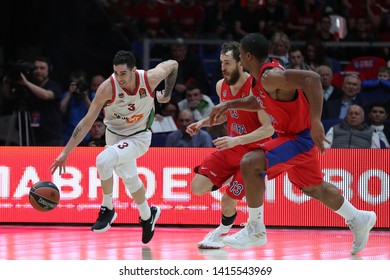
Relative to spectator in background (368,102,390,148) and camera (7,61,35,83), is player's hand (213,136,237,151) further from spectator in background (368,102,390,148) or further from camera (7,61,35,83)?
camera (7,61,35,83)

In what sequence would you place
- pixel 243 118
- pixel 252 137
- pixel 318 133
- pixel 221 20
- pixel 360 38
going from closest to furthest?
1. pixel 318 133
2. pixel 252 137
3. pixel 243 118
4. pixel 360 38
5. pixel 221 20

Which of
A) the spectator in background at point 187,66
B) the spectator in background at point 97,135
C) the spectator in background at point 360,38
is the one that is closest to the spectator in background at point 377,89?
the spectator in background at point 360,38

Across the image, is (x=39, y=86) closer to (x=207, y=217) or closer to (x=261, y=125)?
(x=207, y=217)

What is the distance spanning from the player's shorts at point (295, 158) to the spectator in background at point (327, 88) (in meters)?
4.41

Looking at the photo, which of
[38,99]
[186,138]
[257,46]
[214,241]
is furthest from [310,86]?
[38,99]

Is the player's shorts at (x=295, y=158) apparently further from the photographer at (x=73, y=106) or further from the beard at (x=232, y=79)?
the photographer at (x=73, y=106)

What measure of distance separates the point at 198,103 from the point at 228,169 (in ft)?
12.1

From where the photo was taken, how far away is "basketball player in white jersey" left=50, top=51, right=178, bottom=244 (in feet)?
28.8

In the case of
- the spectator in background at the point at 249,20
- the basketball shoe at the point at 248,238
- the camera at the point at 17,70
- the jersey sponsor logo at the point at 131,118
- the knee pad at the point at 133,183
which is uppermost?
the spectator in background at the point at 249,20

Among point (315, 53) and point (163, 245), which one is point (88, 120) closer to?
point (163, 245)

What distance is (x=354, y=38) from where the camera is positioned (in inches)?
574

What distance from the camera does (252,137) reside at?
8422 millimetres

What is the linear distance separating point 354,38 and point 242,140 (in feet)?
22.3

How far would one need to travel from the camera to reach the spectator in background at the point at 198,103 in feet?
40.8
